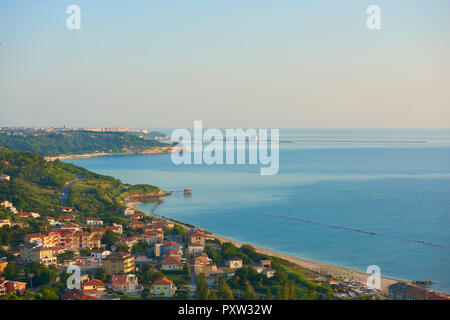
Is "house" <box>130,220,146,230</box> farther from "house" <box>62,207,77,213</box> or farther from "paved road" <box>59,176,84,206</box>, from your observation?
"paved road" <box>59,176,84,206</box>

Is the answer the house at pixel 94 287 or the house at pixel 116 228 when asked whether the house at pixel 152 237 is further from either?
the house at pixel 94 287

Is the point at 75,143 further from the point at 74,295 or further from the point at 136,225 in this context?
the point at 74,295

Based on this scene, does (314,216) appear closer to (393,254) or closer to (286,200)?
(286,200)

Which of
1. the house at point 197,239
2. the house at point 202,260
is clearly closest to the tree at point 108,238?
the house at point 197,239

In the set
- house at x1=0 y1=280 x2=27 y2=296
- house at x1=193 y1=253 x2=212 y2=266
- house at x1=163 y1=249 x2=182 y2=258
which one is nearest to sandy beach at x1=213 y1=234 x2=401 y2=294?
house at x1=193 y1=253 x2=212 y2=266

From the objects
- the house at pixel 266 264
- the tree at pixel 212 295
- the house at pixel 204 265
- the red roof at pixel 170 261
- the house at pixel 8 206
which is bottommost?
the house at pixel 266 264

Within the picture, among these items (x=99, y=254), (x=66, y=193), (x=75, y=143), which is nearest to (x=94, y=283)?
(x=99, y=254)

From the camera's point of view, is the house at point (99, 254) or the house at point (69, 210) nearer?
the house at point (99, 254)
